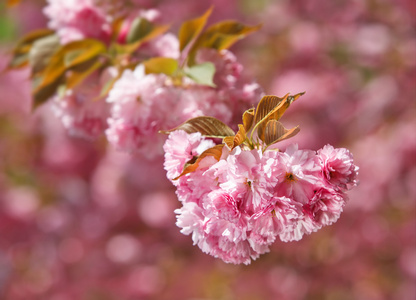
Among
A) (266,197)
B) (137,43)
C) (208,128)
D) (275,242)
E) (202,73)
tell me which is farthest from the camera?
(275,242)

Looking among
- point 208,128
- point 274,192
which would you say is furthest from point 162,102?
point 274,192

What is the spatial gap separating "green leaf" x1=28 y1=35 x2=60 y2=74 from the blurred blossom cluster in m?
1.31

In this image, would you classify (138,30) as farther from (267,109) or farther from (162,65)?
(267,109)

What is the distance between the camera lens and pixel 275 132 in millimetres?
573

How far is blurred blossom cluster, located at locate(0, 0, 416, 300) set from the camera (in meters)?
2.37

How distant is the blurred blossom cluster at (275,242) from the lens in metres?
2.37

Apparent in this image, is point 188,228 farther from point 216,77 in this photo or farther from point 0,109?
point 0,109

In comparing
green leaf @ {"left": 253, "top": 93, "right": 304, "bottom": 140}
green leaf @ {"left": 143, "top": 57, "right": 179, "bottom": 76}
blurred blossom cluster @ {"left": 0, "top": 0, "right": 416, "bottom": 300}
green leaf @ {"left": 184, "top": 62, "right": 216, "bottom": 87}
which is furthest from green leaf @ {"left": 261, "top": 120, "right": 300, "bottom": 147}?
blurred blossom cluster @ {"left": 0, "top": 0, "right": 416, "bottom": 300}

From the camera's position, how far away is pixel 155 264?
2660 millimetres

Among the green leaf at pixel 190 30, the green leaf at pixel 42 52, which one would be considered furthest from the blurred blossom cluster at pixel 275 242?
the green leaf at pixel 190 30

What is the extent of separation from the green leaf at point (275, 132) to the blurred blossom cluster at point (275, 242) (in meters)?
1.68

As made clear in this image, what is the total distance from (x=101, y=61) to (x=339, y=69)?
5.72 ft

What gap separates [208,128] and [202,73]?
16 cm

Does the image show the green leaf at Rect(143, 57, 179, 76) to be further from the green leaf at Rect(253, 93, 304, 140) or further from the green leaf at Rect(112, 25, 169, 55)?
the green leaf at Rect(253, 93, 304, 140)
